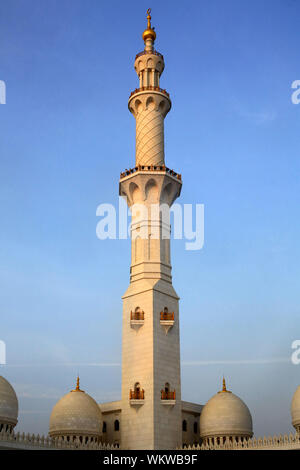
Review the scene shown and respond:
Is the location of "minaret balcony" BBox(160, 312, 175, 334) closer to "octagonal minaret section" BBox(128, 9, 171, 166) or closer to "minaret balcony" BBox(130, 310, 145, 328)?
"minaret balcony" BBox(130, 310, 145, 328)

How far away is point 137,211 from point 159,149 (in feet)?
20.6

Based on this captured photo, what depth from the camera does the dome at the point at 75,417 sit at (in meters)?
45.6

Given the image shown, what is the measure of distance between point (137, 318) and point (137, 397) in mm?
6453

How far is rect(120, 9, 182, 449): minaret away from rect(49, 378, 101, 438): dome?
2375mm

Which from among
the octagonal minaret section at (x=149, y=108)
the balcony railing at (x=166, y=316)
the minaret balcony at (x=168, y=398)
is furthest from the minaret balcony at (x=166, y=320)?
the octagonal minaret section at (x=149, y=108)

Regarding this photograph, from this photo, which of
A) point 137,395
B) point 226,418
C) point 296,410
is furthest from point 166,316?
point 296,410

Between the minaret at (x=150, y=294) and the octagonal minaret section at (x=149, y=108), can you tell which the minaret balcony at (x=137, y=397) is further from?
the octagonal minaret section at (x=149, y=108)

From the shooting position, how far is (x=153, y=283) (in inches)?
1938

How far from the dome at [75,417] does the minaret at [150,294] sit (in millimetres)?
2375

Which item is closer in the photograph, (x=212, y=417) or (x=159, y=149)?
(x=212, y=417)

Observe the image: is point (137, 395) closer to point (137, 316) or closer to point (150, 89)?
point (137, 316)

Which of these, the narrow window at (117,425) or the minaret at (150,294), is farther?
the narrow window at (117,425)

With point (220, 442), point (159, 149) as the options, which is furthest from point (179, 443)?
point (159, 149)

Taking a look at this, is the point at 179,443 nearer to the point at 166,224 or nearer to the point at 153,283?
the point at 153,283
